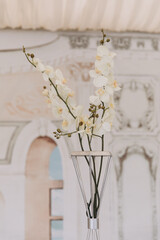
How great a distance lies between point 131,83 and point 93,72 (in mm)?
1447

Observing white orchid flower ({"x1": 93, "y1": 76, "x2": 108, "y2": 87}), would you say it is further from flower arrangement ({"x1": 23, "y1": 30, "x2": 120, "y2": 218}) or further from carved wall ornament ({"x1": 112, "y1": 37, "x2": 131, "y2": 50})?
carved wall ornament ({"x1": 112, "y1": 37, "x2": 131, "y2": 50})

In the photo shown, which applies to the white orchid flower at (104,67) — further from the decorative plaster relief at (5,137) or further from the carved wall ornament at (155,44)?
the carved wall ornament at (155,44)

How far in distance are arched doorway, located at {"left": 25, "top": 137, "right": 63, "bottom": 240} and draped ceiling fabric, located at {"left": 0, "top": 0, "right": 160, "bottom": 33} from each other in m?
0.88

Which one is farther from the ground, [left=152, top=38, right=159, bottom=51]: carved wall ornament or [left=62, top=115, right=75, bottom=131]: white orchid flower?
[left=152, top=38, right=159, bottom=51]: carved wall ornament

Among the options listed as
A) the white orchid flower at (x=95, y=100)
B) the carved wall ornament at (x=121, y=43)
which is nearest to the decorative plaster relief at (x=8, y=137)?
the carved wall ornament at (x=121, y=43)

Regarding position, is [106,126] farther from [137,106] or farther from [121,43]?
[121,43]

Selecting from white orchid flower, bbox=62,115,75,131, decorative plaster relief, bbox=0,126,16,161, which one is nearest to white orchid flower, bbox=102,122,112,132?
white orchid flower, bbox=62,115,75,131

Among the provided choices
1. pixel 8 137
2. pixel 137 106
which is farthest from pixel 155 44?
pixel 8 137

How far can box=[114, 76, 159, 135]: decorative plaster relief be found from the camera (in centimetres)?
269

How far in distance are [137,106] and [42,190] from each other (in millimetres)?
961

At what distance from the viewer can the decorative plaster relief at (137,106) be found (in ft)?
8.84

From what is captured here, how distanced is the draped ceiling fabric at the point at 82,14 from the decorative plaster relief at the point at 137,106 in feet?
1.38

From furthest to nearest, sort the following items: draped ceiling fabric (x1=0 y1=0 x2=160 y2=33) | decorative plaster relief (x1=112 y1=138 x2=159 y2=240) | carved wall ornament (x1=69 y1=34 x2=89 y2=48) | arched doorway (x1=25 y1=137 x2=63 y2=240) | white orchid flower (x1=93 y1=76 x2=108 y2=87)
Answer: carved wall ornament (x1=69 y1=34 x2=89 y2=48) < decorative plaster relief (x1=112 y1=138 x2=159 y2=240) < arched doorway (x1=25 y1=137 x2=63 y2=240) < draped ceiling fabric (x1=0 y1=0 x2=160 y2=33) < white orchid flower (x1=93 y1=76 x2=108 y2=87)

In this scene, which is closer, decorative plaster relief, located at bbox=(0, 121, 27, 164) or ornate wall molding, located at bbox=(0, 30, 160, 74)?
decorative plaster relief, located at bbox=(0, 121, 27, 164)
